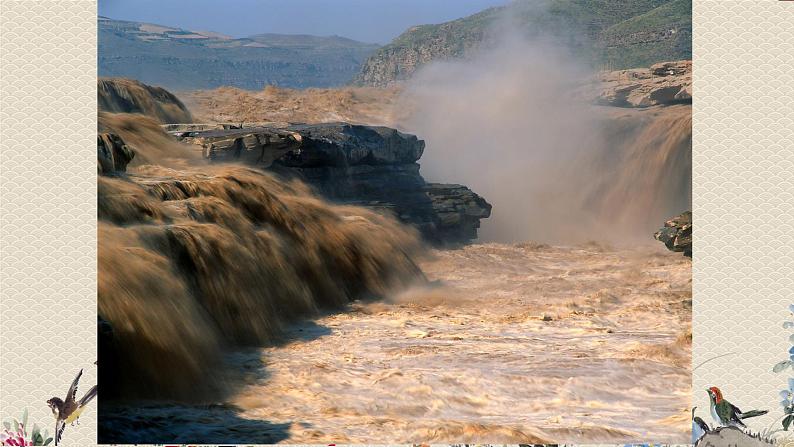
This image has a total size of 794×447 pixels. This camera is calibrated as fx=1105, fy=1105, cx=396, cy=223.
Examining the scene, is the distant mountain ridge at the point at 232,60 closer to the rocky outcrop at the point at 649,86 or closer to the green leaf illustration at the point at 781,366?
the rocky outcrop at the point at 649,86

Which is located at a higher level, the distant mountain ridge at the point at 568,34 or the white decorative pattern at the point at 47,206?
the distant mountain ridge at the point at 568,34

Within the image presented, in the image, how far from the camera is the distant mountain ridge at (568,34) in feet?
63.5

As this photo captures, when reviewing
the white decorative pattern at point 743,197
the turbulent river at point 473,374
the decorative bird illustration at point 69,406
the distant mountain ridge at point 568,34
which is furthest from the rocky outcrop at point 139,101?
the white decorative pattern at point 743,197

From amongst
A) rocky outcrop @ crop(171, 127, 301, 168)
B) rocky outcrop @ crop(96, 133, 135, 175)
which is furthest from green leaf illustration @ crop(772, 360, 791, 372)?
rocky outcrop @ crop(171, 127, 301, 168)

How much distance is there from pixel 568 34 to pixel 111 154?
16.4 metres

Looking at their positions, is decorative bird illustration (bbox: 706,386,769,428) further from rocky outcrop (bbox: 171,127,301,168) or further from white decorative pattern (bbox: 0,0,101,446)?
rocky outcrop (bbox: 171,127,301,168)

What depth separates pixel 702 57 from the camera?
434 cm

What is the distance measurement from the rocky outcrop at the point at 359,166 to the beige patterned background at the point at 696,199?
18.8 feet

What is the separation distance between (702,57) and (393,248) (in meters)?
5.47

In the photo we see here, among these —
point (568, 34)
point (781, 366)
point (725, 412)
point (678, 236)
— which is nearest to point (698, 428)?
point (725, 412)

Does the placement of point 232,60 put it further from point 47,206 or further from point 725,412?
point 725,412

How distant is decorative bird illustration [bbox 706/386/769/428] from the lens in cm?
399

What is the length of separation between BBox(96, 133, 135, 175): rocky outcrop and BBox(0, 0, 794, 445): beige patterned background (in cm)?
269

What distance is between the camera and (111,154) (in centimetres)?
730
